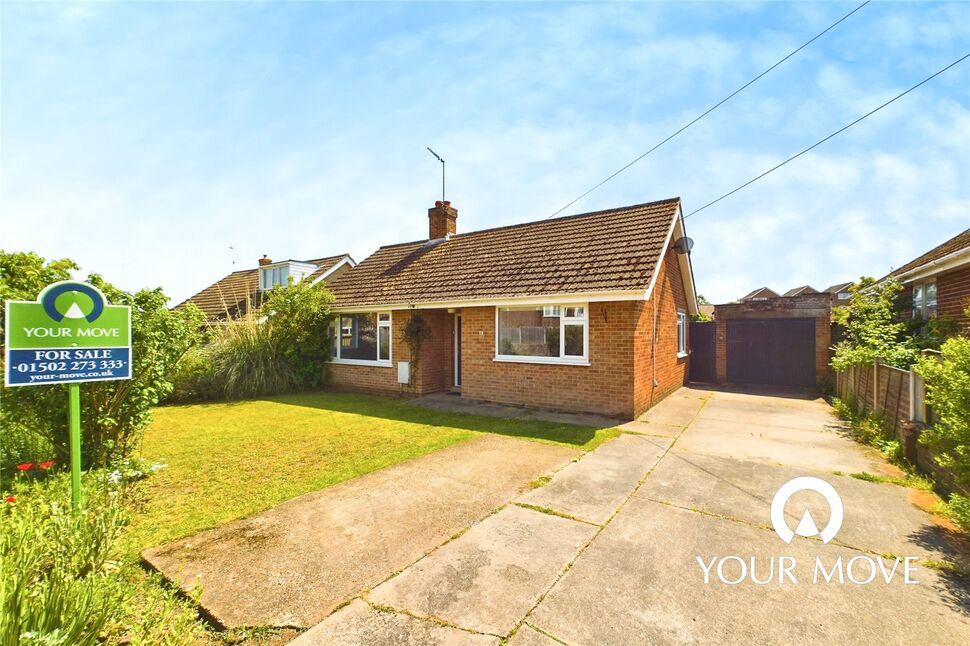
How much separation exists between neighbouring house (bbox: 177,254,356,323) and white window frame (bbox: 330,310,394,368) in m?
5.28

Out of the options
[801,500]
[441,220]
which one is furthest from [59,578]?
[441,220]

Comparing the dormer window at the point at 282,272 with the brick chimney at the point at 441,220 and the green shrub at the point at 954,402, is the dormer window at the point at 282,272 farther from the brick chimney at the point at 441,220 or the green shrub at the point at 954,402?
the green shrub at the point at 954,402

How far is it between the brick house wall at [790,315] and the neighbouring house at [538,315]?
120 cm

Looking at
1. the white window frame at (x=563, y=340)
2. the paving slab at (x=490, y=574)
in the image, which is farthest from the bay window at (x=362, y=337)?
the paving slab at (x=490, y=574)

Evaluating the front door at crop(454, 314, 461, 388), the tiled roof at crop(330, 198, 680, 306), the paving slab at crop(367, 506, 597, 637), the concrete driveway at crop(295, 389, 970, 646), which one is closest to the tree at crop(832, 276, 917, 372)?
the concrete driveway at crop(295, 389, 970, 646)

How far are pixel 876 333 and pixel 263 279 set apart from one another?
23.2 meters

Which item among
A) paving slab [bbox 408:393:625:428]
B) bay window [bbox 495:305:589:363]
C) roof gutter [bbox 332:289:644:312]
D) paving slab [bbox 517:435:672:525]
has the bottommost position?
paving slab [bbox 408:393:625:428]

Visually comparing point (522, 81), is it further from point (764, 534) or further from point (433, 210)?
point (764, 534)

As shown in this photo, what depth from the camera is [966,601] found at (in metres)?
3.07

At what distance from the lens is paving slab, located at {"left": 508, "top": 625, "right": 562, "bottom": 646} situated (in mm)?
2604

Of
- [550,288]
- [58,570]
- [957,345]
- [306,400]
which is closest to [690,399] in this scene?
[550,288]

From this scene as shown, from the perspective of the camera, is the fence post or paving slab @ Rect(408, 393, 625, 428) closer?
the fence post

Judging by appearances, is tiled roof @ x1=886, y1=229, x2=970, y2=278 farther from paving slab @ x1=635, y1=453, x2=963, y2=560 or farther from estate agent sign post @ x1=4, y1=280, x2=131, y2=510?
estate agent sign post @ x1=4, y1=280, x2=131, y2=510

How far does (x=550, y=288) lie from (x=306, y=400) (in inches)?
294
